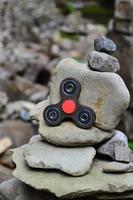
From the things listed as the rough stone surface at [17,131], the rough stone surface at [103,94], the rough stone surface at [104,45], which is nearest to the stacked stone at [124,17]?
the rough stone surface at [17,131]

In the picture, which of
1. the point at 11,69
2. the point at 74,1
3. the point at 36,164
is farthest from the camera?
the point at 74,1

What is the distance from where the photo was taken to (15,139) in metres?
5.03

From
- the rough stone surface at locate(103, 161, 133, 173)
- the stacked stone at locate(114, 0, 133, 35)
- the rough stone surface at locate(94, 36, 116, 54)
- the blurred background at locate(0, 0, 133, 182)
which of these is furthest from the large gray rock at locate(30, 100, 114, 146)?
the stacked stone at locate(114, 0, 133, 35)

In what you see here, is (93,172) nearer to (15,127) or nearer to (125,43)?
(15,127)

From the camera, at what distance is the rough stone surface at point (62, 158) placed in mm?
2549

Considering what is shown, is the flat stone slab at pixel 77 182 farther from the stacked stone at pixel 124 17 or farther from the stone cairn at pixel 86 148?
the stacked stone at pixel 124 17

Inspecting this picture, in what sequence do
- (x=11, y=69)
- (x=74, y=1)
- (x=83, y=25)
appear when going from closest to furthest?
(x=11, y=69)
(x=83, y=25)
(x=74, y=1)

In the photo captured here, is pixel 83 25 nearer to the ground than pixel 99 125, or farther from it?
nearer to the ground

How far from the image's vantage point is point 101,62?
8.80ft

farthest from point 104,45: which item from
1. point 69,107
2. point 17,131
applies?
point 17,131

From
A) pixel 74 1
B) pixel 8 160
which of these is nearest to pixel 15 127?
pixel 8 160

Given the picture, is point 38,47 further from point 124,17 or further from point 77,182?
point 77,182

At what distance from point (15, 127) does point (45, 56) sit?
3.92 meters

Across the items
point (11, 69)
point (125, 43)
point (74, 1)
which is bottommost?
point (74, 1)
